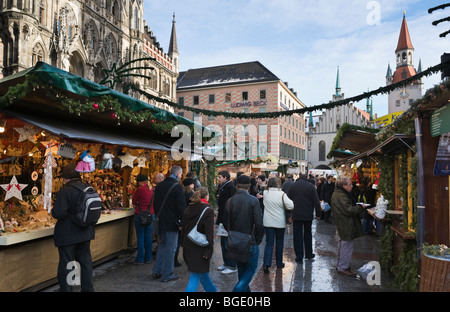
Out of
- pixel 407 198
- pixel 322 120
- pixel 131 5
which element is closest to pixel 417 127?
pixel 407 198

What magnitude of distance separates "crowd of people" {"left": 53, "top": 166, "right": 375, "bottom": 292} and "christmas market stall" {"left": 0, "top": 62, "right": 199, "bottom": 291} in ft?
2.75

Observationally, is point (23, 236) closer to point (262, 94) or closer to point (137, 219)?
point (137, 219)

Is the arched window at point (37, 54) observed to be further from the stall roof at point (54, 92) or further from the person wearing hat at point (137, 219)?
the person wearing hat at point (137, 219)

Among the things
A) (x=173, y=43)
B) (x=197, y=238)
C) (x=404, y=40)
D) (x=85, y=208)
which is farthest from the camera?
(x=404, y=40)

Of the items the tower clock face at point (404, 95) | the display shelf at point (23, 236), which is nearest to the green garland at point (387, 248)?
the display shelf at point (23, 236)

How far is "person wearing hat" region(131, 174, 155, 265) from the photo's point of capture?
6.33 metres

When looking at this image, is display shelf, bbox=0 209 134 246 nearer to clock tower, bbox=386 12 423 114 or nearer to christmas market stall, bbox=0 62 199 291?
christmas market stall, bbox=0 62 199 291

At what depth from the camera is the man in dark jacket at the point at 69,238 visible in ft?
13.8

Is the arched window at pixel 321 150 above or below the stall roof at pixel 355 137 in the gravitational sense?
above

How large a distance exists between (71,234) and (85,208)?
0.38 meters

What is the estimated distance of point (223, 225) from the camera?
4.91m

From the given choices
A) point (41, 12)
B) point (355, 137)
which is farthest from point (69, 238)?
point (41, 12)

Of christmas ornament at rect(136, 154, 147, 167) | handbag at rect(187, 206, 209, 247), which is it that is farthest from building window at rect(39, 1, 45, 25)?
handbag at rect(187, 206, 209, 247)

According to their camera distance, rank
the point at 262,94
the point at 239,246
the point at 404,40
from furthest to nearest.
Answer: the point at 404,40, the point at 262,94, the point at 239,246
